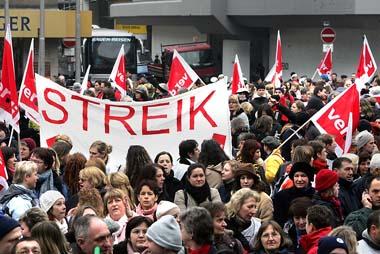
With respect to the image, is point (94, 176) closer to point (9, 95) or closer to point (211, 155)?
point (211, 155)

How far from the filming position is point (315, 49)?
50.9 metres

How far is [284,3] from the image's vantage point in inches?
1916

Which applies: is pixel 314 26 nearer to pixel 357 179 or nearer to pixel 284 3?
pixel 284 3

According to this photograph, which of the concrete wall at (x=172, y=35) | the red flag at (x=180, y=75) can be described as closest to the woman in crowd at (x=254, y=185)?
the red flag at (x=180, y=75)

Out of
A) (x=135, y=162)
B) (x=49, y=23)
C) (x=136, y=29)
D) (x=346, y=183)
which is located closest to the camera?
(x=346, y=183)

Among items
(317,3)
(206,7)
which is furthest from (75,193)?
(206,7)

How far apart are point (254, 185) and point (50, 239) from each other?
3946mm

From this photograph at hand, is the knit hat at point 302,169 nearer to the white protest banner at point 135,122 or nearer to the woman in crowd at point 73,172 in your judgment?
the woman in crowd at point 73,172

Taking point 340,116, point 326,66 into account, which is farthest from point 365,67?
point 340,116

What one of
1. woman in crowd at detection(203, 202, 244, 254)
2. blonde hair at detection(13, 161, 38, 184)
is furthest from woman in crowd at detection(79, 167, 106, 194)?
woman in crowd at detection(203, 202, 244, 254)

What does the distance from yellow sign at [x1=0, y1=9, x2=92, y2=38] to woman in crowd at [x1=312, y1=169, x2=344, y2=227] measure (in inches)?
1276

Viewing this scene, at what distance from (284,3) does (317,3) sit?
5.62 feet

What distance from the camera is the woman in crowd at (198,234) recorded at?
8883 mm

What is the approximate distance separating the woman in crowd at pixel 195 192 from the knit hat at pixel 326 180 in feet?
3.48
